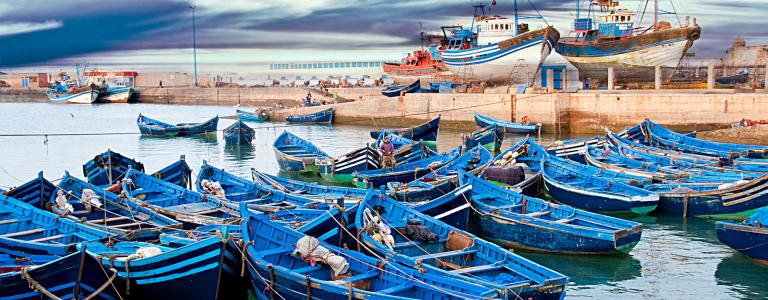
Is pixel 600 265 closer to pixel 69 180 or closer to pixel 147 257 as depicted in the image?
pixel 147 257

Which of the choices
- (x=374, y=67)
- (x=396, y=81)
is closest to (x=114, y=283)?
(x=396, y=81)

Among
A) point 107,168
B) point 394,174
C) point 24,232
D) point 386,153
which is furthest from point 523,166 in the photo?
point 24,232

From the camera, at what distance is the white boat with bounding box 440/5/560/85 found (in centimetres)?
5106

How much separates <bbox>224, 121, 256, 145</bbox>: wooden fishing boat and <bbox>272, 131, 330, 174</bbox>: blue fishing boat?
33.2ft

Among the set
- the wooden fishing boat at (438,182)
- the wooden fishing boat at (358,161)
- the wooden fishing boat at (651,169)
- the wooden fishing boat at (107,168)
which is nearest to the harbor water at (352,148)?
the wooden fishing boat at (651,169)

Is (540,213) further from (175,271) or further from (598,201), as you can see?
(175,271)

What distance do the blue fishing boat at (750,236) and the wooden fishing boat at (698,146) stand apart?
35.1ft

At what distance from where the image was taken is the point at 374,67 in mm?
111125

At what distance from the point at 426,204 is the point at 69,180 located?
8149 millimetres

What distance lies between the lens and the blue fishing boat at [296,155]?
94.7 feet

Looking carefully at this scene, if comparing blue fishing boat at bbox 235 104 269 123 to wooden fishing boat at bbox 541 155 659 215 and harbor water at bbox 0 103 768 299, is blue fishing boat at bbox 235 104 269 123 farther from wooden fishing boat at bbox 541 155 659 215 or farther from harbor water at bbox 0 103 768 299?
wooden fishing boat at bbox 541 155 659 215

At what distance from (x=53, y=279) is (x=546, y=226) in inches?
369

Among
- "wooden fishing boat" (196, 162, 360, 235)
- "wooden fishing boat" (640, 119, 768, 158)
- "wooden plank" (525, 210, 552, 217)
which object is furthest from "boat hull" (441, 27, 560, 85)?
"wooden plank" (525, 210, 552, 217)

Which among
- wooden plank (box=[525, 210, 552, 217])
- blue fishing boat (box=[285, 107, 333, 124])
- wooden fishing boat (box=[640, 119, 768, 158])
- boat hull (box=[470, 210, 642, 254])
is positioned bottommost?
boat hull (box=[470, 210, 642, 254])
